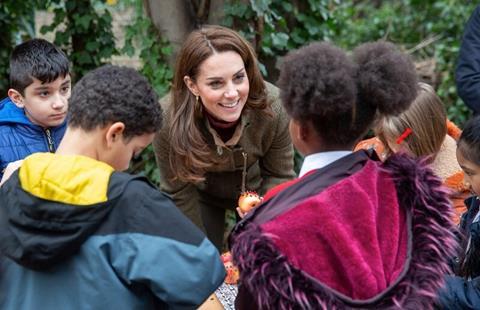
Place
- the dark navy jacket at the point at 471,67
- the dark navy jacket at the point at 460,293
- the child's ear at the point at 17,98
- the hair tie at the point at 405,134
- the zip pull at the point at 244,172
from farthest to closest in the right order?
the dark navy jacket at the point at 471,67, the zip pull at the point at 244,172, the child's ear at the point at 17,98, the hair tie at the point at 405,134, the dark navy jacket at the point at 460,293

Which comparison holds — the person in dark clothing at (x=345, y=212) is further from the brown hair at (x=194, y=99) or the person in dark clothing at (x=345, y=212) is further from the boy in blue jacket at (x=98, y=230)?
the brown hair at (x=194, y=99)

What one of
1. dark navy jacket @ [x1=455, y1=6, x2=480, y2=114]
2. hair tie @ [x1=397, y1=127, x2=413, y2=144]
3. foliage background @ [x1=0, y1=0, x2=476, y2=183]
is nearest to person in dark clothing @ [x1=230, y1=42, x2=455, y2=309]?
hair tie @ [x1=397, y1=127, x2=413, y2=144]

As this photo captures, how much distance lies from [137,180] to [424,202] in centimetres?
86

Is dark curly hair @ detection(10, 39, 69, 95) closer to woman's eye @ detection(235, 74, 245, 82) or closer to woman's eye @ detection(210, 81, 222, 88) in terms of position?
woman's eye @ detection(210, 81, 222, 88)

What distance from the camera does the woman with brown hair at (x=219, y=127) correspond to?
131 inches

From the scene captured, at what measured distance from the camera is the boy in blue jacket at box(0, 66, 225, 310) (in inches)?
77.9

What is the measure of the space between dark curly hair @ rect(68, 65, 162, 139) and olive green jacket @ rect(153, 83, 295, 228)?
1293 mm

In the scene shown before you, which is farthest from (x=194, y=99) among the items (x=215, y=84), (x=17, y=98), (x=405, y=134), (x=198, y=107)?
(x=405, y=134)

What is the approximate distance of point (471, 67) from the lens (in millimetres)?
3791

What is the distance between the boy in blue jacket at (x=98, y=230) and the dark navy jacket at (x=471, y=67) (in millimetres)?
2203

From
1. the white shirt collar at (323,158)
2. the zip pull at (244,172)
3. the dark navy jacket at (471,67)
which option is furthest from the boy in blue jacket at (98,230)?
the dark navy jacket at (471,67)

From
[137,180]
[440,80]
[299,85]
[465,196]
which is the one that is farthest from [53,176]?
[440,80]

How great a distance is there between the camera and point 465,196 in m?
3.20

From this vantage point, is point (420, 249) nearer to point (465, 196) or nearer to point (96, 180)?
point (96, 180)
